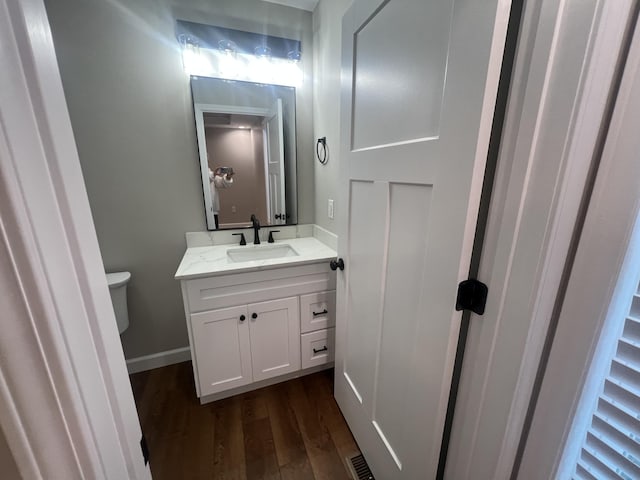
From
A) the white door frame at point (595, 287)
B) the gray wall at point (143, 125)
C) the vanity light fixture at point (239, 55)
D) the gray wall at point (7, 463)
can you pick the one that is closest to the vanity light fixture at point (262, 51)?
the vanity light fixture at point (239, 55)

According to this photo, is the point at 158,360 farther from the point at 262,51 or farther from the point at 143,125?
the point at 262,51

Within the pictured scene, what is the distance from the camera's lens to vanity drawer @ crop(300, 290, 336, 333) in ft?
5.05

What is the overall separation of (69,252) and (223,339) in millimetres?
1213

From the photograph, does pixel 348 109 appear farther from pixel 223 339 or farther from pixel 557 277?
pixel 223 339

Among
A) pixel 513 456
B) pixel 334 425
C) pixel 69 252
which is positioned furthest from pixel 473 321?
pixel 334 425

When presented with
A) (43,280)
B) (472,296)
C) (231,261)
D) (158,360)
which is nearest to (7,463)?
(43,280)

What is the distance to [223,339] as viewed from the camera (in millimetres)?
1399

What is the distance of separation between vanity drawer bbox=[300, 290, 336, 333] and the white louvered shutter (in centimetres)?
117

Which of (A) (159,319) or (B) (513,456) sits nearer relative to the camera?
(B) (513,456)

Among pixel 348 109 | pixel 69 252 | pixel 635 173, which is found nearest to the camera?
pixel 69 252

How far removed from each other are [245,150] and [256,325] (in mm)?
1120

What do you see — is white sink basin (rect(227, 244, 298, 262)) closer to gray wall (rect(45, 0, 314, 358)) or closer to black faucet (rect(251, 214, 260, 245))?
black faucet (rect(251, 214, 260, 245))

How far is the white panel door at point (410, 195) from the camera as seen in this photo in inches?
22.5

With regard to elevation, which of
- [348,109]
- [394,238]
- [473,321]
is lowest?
[473,321]
